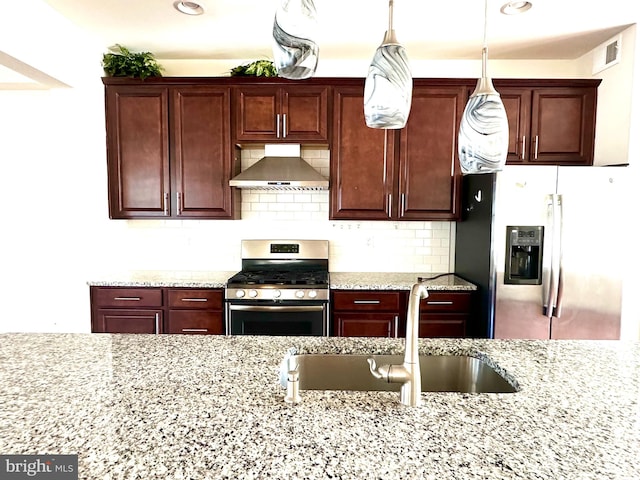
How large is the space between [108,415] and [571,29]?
357cm

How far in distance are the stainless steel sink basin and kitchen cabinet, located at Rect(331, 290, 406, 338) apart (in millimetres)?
1497

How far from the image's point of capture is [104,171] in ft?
10.9

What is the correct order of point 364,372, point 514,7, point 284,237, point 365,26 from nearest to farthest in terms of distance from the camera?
point 364,372, point 514,7, point 365,26, point 284,237

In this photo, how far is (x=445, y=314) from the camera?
3.01m

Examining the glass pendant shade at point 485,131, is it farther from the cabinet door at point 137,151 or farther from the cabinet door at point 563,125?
the cabinet door at point 137,151

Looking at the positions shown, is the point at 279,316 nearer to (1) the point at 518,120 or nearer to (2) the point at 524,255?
(2) the point at 524,255

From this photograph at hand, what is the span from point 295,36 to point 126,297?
2683mm

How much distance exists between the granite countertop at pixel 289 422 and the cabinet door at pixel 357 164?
198cm

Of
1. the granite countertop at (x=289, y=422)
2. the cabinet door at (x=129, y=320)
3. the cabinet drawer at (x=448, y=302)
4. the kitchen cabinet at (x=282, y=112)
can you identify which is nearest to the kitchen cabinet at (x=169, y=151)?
the kitchen cabinet at (x=282, y=112)

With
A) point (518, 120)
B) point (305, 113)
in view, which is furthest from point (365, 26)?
point (518, 120)

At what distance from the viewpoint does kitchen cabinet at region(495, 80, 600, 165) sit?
316 centimetres

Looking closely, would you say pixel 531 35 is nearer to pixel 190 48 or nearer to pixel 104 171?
pixel 190 48

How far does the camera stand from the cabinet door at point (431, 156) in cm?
318

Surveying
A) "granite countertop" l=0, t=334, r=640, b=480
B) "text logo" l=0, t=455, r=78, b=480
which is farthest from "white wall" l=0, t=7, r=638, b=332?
"text logo" l=0, t=455, r=78, b=480
